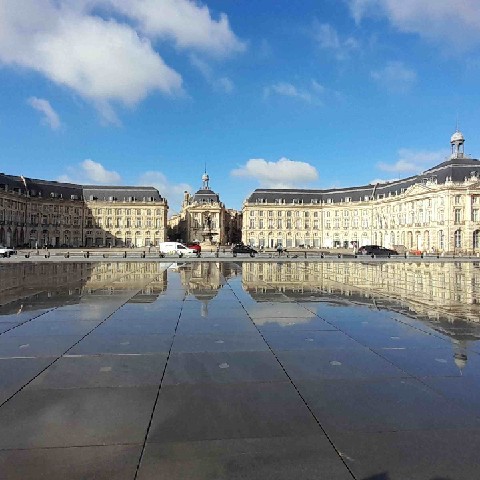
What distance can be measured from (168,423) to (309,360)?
3240 millimetres

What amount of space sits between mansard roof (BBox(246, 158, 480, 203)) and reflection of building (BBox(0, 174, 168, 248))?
31042 millimetres

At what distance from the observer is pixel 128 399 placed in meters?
5.41

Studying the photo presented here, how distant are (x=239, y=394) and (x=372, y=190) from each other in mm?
115415

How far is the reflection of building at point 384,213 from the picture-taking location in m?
81.2

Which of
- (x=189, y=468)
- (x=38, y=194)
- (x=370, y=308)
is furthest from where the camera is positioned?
(x=38, y=194)

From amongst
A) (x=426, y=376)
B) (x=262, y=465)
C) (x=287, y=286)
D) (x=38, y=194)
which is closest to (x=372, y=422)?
(x=262, y=465)

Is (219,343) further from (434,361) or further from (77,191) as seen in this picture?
(77,191)

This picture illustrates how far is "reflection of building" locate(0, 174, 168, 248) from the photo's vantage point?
103250mm

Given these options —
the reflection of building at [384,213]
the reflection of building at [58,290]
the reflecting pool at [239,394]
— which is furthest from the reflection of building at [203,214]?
the reflecting pool at [239,394]

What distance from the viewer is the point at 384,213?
349 ft

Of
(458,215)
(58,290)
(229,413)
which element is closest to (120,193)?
(458,215)

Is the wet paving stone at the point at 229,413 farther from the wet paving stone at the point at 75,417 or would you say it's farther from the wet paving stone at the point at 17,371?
the wet paving stone at the point at 17,371

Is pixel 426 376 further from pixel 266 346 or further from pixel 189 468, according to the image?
pixel 189 468

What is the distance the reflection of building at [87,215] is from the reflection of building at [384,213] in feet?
96.3
